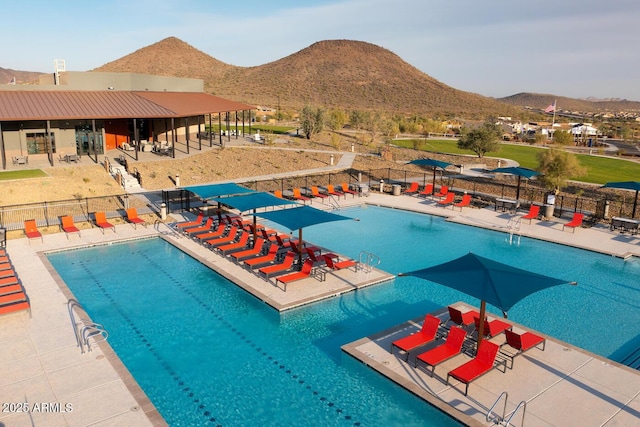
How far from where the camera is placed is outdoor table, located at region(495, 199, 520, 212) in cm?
2497

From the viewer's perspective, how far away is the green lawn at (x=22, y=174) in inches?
1015

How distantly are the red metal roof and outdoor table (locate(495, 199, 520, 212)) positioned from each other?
22.2 m

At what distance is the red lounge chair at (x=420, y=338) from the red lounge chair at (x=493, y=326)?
121 cm

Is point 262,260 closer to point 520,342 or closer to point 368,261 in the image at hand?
point 368,261

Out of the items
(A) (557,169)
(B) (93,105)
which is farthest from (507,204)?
(B) (93,105)

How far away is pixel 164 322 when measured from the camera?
12.7m

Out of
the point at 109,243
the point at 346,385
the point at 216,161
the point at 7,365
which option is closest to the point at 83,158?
the point at 216,161

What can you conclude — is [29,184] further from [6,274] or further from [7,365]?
[7,365]

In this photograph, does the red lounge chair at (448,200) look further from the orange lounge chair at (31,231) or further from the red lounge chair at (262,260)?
the orange lounge chair at (31,231)

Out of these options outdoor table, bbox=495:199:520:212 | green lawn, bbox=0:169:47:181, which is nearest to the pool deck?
green lawn, bbox=0:169:47:181

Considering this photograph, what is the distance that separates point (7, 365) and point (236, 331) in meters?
5.06

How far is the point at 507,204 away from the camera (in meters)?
25.9

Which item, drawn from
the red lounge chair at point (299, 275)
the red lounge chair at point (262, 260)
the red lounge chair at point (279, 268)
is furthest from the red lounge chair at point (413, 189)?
the red lounge chair at point (299, 275)

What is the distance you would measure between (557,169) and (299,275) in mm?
18886
